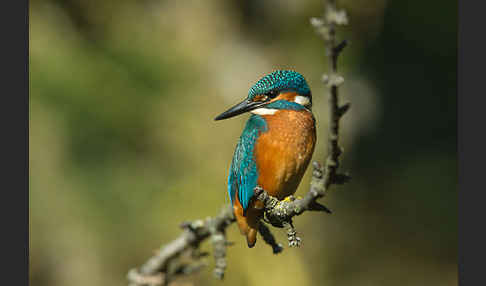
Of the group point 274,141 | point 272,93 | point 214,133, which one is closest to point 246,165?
point 274,141

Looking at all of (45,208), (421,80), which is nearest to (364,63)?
(421,80)

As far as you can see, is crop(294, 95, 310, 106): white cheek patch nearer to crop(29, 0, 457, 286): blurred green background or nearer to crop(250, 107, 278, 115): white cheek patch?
crop(250, 107, 278, 115): white cheek patch

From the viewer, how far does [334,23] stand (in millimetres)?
765

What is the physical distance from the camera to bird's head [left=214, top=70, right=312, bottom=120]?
4.47ft

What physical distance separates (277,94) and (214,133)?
2.01 meters

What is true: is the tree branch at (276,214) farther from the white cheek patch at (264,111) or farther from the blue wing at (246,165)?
the white cheek patch at (264,111)

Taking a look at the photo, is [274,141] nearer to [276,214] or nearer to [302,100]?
[302,100]

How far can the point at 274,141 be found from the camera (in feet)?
4.74

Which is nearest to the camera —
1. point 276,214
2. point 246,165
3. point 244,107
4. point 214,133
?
point 276,214

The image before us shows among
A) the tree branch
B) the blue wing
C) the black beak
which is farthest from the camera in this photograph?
the blue wing

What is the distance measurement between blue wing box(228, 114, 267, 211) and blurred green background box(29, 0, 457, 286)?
1.37 meters

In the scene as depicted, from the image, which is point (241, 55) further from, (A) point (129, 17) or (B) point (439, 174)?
(B) point (439, 174)

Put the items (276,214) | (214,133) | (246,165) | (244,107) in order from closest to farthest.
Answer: (276,214), (244,107), (246,165), (214,133)

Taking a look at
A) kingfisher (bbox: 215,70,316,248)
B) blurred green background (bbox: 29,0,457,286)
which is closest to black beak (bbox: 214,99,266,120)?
kingfisher (bbox: 215,70,316,248)
